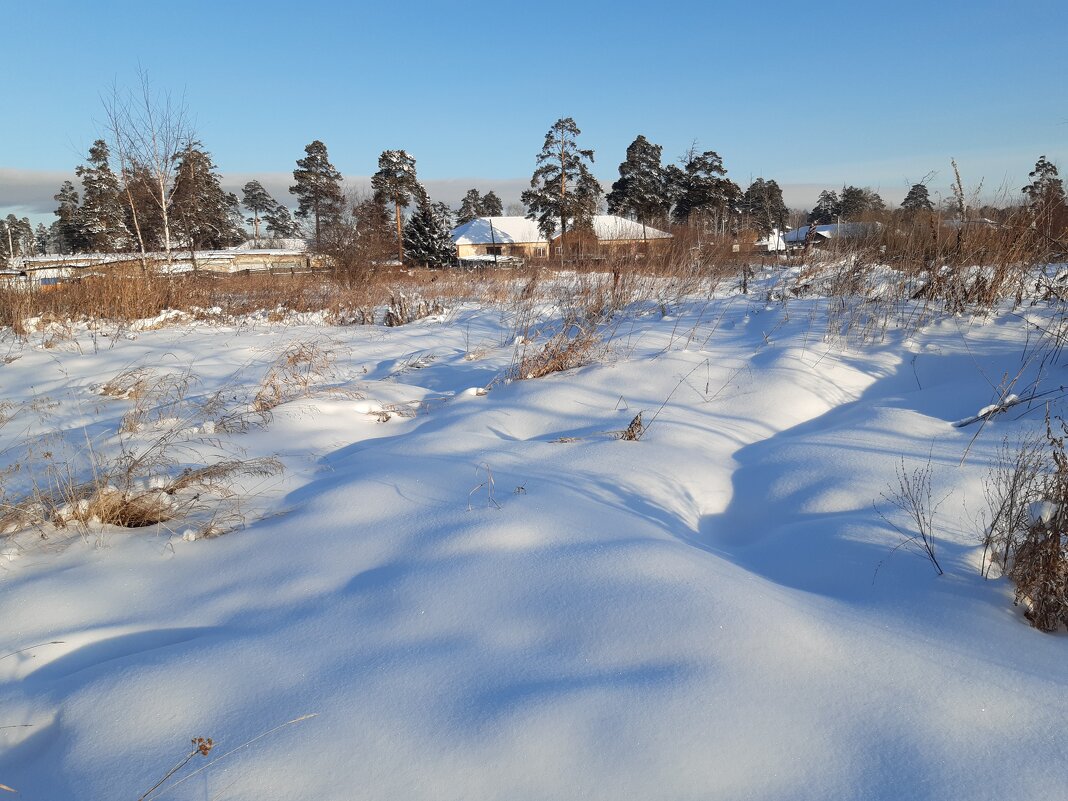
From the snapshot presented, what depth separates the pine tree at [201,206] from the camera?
1702 cm

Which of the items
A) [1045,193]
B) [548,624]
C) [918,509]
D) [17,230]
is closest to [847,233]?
[1045,193]

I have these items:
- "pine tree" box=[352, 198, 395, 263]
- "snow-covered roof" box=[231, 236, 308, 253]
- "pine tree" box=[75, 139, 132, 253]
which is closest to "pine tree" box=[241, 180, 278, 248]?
"snow-covered roof" box=[231, 236, 308, 253]

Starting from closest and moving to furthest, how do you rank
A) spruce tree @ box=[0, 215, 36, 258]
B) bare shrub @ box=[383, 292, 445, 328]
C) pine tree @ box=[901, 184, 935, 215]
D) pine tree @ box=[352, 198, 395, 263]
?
pine tree @ box=[901, 184, 935, 215]
bare shrub @ box=[383, 292, 445, 328]
pine tree @ box=[352, 198, 395, 263]
spruce tree @ box=[0, 215, 36, 258]

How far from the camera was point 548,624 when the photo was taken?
61.5 inches

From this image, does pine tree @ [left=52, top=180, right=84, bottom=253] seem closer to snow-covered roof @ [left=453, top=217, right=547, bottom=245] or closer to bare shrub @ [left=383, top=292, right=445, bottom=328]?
snow-covered roof @ [left=453, top=217, right=547, bottom=245]

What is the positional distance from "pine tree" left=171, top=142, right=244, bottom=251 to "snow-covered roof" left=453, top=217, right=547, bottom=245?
1733cm

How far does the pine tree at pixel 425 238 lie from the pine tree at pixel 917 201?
2788 centimetres

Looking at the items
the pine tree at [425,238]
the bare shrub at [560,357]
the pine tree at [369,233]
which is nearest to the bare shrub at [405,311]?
the pine tree at [369,233]

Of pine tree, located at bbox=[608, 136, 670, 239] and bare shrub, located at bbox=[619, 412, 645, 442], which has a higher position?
pine tree, located at bbox=[608, 136, 670, 239]

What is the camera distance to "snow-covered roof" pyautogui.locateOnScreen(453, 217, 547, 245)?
48188mm

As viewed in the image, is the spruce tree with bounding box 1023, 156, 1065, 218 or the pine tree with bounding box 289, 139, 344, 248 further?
the pine tree with bounding box 289, 139, 344, 248

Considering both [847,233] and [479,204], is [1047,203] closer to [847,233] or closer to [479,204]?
[847,233]

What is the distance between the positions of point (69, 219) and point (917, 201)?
57.1 metres

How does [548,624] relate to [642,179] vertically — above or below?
below
